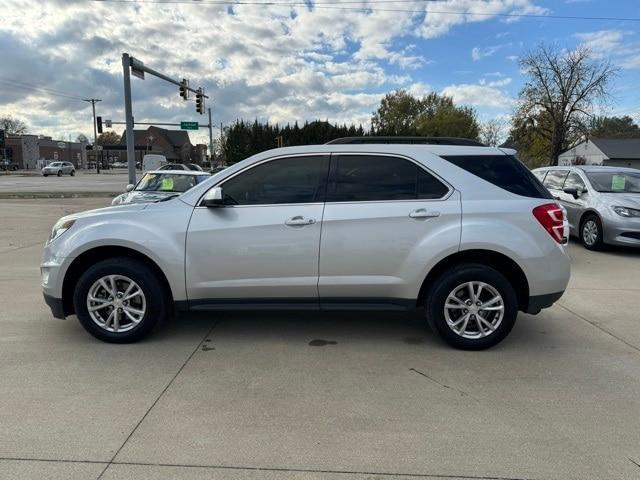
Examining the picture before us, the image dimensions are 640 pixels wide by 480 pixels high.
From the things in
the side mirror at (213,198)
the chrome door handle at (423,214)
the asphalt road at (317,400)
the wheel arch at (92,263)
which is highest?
the side mirror at (213,198)

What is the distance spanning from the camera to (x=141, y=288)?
440 cm

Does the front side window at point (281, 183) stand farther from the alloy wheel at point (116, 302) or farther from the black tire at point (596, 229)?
the black tire at point (596, 229)

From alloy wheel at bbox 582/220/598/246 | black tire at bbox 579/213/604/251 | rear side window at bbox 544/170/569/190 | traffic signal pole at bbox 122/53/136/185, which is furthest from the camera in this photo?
traffic signal pole at bbox 122/53/136/185

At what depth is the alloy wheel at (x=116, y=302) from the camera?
4441 mm

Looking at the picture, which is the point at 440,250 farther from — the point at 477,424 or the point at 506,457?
the point at 506,457

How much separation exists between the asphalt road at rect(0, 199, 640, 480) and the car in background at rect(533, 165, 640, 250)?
4.33m

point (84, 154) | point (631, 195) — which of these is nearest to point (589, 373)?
point (631, 195)

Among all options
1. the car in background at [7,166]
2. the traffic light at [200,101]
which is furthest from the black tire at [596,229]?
the car in background at [7,166]

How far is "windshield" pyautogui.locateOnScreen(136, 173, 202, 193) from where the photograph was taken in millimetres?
11461

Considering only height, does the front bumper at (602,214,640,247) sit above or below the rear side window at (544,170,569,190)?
below

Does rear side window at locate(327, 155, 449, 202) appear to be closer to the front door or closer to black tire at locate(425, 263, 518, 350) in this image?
the front door

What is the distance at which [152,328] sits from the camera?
451 cm

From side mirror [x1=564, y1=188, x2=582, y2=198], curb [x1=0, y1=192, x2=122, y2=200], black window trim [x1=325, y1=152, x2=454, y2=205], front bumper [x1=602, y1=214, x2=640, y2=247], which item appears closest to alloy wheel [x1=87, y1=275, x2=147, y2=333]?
black window trim [x1=325, y1=152, x2=454, y2=205]

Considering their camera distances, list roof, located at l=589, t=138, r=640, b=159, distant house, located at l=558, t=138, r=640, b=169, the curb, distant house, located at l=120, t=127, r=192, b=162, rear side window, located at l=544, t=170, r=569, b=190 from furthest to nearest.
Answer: distant house, located at l=120, t=127, r=192, b=162 → roof, located at l=589, t=138, r=640, b=159 → distant house, located at l=558, t=138, r=640, b=169 → the curb → rear side window, located at l=544, t=170, r=569, b=190
